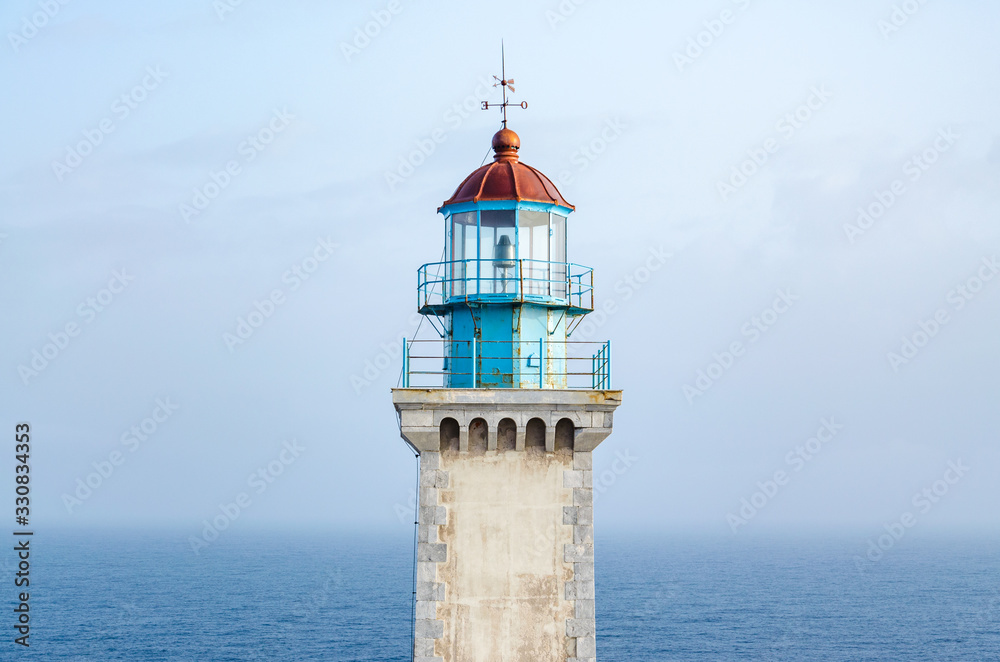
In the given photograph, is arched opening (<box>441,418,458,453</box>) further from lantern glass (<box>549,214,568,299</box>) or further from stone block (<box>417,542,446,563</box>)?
lantern glass (<box>549,214,568,299</box>)

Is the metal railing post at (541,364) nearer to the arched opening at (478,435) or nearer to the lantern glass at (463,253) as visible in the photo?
the arched opening at (478,435)

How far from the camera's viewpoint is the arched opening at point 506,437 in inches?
640

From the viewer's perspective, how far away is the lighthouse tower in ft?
52.4

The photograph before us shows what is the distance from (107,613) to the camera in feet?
229

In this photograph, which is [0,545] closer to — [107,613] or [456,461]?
[107,613]

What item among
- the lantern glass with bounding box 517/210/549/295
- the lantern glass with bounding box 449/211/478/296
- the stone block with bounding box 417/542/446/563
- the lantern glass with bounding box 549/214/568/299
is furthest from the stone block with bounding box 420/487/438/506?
the lantern glass with bounding box 549/214/568/299

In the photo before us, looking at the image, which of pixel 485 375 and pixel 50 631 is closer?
pixel 485 375

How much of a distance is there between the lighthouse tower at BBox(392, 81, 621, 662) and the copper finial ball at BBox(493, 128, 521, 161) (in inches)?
47.6

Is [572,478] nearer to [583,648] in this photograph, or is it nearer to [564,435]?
[564,435]

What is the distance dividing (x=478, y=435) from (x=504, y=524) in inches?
55.2

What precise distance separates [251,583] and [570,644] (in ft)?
266

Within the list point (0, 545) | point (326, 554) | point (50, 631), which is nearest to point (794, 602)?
point (50, 631)

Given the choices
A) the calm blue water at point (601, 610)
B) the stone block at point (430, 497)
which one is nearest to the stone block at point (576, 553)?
the stone block at point (430, 497)

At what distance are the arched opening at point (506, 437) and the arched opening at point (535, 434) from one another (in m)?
0.19
